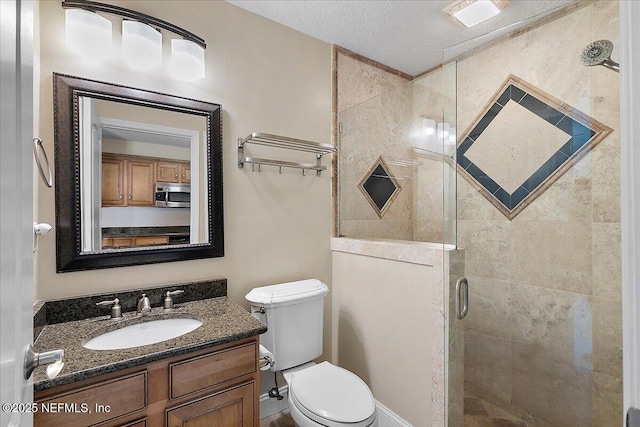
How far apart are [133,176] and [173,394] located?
1.04m

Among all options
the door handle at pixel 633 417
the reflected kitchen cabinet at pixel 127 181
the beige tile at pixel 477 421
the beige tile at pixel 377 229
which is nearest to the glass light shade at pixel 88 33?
the reflected kitchen cabinet at pixel 127 181

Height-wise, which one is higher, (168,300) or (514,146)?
(514,146)

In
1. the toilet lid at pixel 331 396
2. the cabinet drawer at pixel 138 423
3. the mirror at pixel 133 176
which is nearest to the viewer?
the cabinet drawer at pixel 138 423

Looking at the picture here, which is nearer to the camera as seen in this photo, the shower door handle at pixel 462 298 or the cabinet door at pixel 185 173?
the shower door handle at pixel 462 298

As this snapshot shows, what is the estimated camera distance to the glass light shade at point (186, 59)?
1.62 m

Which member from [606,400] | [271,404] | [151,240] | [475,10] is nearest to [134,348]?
[151,240]

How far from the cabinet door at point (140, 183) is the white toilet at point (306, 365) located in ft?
2.45

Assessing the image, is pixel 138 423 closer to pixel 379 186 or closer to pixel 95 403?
pixel 95 403

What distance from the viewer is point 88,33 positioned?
1.42 meters

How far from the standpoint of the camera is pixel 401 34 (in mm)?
2123

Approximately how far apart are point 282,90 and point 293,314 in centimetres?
142

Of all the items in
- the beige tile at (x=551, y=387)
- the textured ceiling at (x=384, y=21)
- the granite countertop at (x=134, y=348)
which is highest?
the textured ceiling at (x=384, y=21)

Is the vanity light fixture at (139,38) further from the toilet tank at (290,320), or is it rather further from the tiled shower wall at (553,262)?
the tiled shower wall at (553,262)

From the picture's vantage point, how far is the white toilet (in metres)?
1.31
